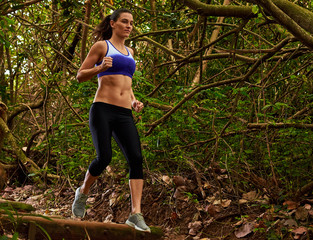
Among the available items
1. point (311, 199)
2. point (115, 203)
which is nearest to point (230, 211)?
point (311, 199)

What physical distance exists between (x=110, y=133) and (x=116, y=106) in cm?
27

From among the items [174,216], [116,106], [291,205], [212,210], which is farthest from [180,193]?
[116,106]

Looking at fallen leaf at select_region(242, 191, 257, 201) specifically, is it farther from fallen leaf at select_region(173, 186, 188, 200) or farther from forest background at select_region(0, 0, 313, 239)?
fallen leaf at select_region(173, 186, 188, 200)

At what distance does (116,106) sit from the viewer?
414 cm

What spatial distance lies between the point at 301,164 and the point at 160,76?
3.68m

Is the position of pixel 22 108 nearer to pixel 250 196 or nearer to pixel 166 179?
pixel 166 179

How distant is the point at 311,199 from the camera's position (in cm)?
474

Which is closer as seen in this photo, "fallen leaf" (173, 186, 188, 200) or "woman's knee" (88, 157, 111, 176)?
"woman's knee" (88, 157, 111, 176)

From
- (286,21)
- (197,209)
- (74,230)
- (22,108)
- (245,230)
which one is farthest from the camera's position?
(22,108)

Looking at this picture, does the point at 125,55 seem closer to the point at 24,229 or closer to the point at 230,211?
the point at 24,229

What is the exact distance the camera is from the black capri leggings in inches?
161

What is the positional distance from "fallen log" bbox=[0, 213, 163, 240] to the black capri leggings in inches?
21.4

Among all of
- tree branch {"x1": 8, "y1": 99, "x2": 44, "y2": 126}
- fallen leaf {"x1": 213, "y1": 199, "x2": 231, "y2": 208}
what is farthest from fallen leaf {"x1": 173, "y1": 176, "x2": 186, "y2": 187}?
tree branch {"x1": 8, "y1": 99, "x2": 44, "y2": 126}

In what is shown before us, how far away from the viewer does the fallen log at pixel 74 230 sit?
11.2 ft
